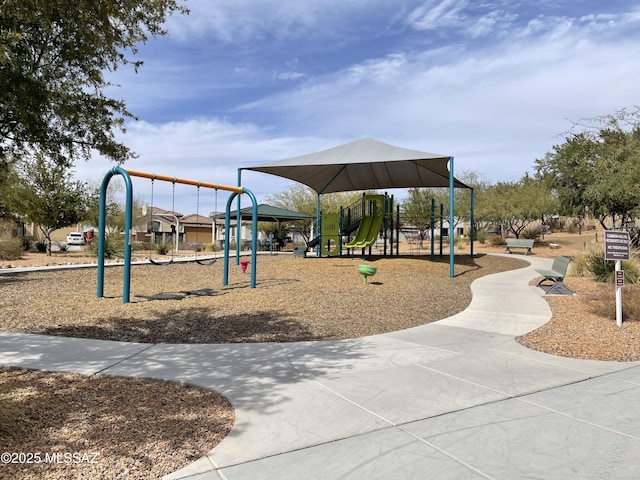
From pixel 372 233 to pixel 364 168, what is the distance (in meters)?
4.07

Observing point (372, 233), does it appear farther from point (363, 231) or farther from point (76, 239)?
point (76, 239)

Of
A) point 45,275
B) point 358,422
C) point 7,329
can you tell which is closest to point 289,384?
point 358,422

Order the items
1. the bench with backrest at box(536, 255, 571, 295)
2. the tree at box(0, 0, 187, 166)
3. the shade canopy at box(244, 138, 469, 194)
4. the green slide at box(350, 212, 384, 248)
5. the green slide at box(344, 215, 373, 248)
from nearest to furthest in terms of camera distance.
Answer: the tree at box(0, 0, 187, 166) → the bench with backrest at box(536, 255, 571, 295) → the shade canopy at box(244, 138, 469, 194) → the green slide at box(350, 212, 384, 248) → the green slide at box(344, 215, 373, 248)

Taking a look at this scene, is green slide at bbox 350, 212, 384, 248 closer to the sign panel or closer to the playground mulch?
the playground mulch

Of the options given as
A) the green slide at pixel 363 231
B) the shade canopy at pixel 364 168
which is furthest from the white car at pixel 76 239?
the green slide at pixel 363 231

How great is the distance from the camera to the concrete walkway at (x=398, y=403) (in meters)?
3.27

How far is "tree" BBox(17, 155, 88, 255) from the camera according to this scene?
25.9 meters

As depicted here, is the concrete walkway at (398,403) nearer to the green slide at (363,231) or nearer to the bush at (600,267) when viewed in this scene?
the bush at (600,267)

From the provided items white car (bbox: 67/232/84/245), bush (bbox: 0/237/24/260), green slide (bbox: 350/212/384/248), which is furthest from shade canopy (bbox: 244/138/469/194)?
white car (bbox: 67/232/84/245)

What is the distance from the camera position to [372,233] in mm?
21703

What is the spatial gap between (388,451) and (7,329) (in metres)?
6.86

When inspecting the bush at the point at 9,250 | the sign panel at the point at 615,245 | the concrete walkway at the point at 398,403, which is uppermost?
the sign panel at the point at 615,245

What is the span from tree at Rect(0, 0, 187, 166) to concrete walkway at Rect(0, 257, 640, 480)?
2838mm

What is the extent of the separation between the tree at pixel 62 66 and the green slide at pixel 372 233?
14.5 m
